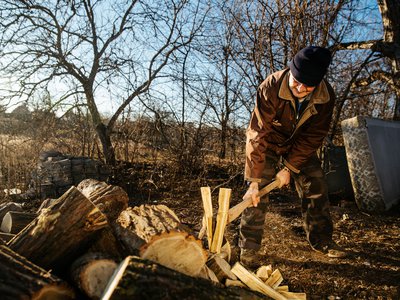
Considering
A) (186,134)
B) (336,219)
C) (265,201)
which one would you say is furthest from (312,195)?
(186,134)

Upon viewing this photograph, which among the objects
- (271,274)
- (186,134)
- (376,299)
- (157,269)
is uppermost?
(186,134)

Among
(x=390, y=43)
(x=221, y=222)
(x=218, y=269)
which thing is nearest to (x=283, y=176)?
(x=221, y=222)

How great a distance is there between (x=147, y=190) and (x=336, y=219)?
3.13 metres

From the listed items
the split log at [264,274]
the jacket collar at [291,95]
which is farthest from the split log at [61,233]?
the jacket collar at [291,95]

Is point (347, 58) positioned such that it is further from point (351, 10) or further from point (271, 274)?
point (271, 274)

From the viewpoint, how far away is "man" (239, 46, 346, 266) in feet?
8.14

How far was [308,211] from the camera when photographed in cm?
288

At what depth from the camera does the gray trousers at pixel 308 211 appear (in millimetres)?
2727

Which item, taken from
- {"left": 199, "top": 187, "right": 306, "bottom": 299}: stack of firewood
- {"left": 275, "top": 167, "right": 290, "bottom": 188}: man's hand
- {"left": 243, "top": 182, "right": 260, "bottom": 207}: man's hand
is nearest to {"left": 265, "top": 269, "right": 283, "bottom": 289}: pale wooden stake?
{"left": 199, "top": 187, "right": 306, "bottom": 299}: stack of firewood

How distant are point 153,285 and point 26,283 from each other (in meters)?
0.58

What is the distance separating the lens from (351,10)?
4684 millimetres

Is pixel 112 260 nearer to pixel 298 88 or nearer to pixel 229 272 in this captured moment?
pixel 229 272

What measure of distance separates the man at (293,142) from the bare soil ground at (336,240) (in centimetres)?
21

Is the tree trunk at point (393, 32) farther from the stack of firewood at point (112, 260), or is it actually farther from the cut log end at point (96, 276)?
the cut log end at point (96, 276)
